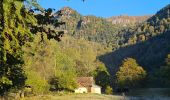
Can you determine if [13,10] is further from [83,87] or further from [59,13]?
[83,87]

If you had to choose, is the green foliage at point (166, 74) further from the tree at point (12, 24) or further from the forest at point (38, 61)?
the tree at point (12, 24)

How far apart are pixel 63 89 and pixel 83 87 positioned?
26.4 meters

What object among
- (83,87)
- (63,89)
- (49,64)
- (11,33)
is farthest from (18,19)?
(83,87)

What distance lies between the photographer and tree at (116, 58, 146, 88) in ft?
550

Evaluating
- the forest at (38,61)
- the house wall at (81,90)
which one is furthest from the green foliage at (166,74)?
the house wall at (81,90)

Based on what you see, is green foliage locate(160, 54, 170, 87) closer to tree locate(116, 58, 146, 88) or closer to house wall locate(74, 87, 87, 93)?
tree locate(116, 58, 146, 88)

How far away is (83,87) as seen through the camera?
15525 cm

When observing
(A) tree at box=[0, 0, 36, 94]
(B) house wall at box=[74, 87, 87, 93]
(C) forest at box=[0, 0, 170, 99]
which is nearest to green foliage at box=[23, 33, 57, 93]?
(C) forest at box=[0, 0, 170, 99]

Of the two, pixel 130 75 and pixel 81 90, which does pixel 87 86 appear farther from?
pixel 130 75

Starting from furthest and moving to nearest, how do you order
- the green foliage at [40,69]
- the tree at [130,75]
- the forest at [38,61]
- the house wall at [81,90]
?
the tree at [130,75]
the house wall at [81,90]
the green foliage at [40,69]
the forest at [38,61]

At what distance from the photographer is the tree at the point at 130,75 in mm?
167625

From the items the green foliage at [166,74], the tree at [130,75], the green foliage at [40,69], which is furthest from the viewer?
the tree at [130,75]

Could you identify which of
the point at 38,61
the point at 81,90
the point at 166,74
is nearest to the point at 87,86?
the point at 81,90

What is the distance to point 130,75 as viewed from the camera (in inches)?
6599
